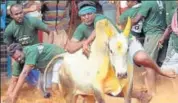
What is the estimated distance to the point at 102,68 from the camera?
688 centimetres

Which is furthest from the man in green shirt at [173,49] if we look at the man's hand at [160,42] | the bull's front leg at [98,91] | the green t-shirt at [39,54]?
the bull's front leg at [98,91]

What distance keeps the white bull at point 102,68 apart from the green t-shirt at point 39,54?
1.03 meters

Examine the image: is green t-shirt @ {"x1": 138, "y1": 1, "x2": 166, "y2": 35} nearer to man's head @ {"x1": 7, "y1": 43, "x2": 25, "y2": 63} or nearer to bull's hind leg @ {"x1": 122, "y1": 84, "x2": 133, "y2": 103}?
man's head @ {"x1": 7, "y1": 43, "x2": 25, "y2": 63}

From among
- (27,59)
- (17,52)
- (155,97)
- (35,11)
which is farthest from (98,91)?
(35,11)

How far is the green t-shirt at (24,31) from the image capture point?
942cm

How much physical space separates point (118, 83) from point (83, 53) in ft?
2.16

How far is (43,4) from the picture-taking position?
11.5 meters

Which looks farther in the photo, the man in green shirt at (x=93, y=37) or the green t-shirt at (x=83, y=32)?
the green t-shirt at (x=83, y=32)

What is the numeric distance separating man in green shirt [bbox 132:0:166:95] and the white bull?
2.22 m

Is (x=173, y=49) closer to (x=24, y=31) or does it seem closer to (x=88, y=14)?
(x=88, y=14)

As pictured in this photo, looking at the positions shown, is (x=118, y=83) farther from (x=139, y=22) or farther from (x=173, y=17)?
(x=139, y=22)

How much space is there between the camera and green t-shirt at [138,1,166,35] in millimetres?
9508

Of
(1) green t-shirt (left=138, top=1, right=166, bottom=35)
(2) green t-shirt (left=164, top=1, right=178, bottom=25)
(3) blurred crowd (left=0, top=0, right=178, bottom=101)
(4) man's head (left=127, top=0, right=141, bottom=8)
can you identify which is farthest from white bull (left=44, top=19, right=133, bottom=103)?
(4) man's head (left=127, top=0, right=141, bottom=8)

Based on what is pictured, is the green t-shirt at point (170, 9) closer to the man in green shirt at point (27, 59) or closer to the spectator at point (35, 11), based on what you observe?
the man in green shirt at point (27, 59)
